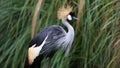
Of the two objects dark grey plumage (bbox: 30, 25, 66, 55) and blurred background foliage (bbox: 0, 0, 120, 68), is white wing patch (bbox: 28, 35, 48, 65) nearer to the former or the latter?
dark grey plumage (bbox: 30, 25, 66, 55)

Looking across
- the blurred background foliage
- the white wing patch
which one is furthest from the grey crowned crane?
the blurred background foliage

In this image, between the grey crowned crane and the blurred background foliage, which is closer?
the grey crowned crane

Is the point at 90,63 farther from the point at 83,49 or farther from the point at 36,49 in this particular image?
the point at 36,49

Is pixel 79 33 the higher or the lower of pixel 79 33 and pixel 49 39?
the lower

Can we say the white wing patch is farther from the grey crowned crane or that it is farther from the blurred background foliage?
the blurred background foliage

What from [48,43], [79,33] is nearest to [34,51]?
[48,43]

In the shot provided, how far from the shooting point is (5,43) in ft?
10.6

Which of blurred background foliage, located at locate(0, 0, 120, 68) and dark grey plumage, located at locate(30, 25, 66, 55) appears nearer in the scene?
dark grey plumage, located at locate(30, 25, 66, 55)

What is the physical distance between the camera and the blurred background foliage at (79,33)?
111 inches

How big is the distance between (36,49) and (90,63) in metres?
0.96

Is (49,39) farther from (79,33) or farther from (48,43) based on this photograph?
(79,33)

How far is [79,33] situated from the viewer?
2.98 m

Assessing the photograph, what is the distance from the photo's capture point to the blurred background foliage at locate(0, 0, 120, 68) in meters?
2.82

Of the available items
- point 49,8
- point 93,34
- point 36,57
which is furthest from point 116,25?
point 36,57
